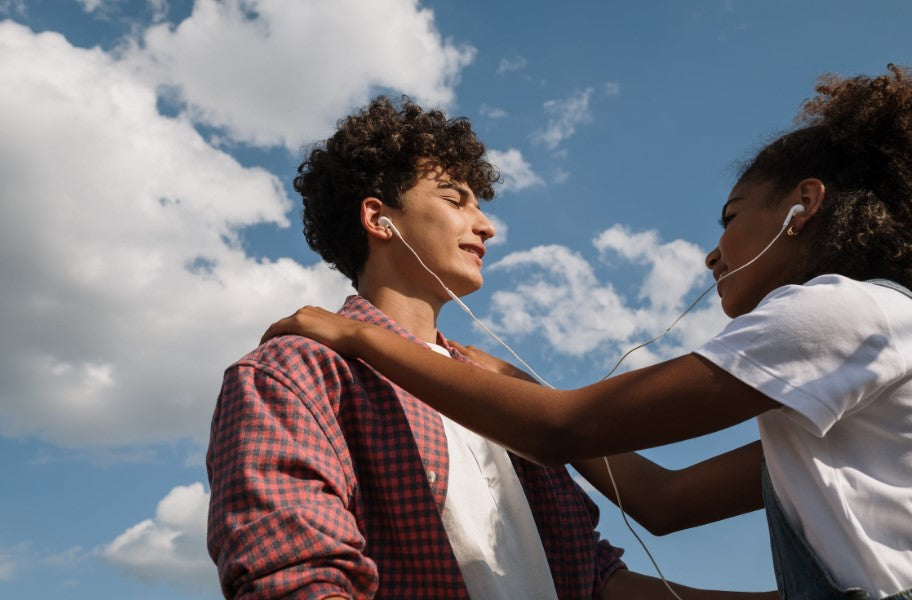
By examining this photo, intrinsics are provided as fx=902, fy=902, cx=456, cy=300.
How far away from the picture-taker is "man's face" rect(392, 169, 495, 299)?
11.3ft

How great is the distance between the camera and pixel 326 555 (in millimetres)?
2264

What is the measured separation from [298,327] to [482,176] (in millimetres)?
1369

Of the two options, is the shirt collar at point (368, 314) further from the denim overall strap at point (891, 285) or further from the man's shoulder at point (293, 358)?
the denim overall strap at point (891, 285)

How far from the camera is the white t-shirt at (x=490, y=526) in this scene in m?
2.68

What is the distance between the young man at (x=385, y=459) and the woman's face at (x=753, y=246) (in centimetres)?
97

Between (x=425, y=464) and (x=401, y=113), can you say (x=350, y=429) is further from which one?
(x=401, y=113)

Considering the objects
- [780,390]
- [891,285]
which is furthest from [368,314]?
[891,285]

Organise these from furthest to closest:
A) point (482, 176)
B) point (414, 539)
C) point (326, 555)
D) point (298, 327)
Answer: point (482, 176) → point (298, 327) → point (414, 539) → point (326, 555)

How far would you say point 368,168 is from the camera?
374 cm

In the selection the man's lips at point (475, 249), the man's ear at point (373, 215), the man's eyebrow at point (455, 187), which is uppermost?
the man's eyebrow at point (455, 187)

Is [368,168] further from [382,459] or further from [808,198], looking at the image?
[808,198]

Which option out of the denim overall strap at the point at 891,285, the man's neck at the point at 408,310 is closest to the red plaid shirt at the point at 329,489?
the man's neck at the point at 408,310

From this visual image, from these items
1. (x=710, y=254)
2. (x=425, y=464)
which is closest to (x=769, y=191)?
(x=710, y=254)

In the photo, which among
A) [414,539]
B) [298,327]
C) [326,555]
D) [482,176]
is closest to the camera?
[326,555]
